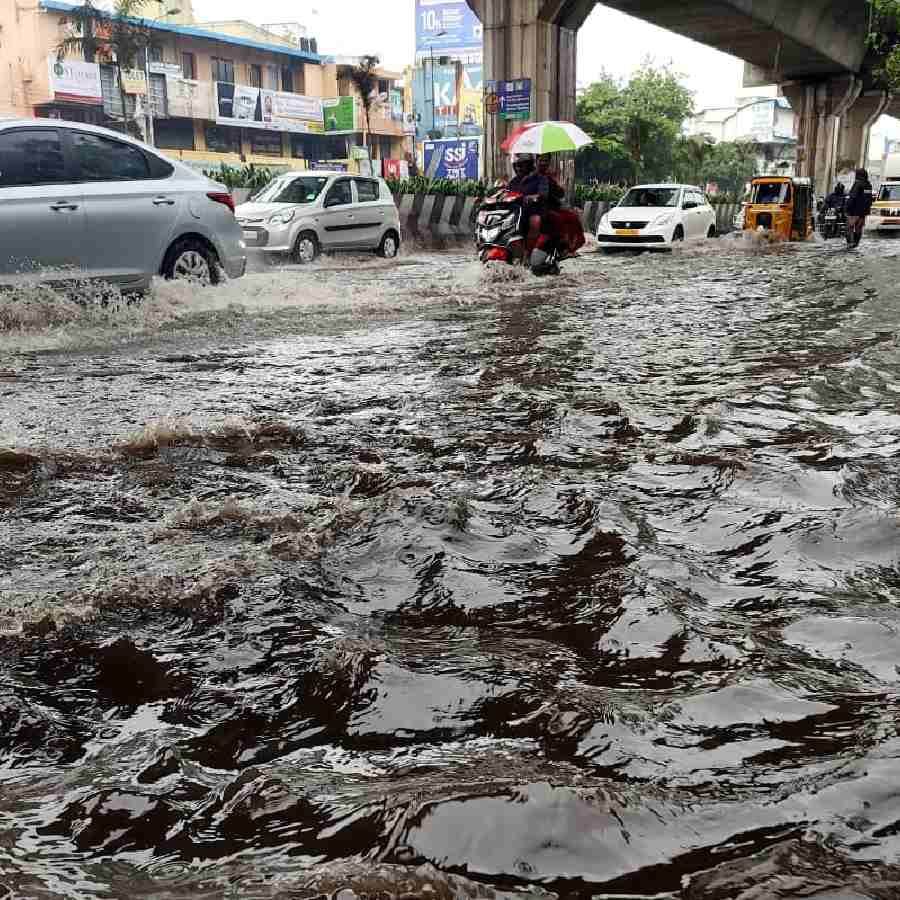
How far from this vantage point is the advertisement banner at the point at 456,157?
43125 millimetres

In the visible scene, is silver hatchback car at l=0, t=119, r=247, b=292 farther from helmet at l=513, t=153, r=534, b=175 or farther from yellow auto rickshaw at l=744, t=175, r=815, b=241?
yellow auto rickshaw at l=744, t=175, r=815, b=241

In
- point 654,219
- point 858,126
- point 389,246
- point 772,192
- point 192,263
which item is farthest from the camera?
point 858,126

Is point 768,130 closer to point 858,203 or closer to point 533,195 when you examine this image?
point 858,203

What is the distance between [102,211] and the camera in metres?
7.88

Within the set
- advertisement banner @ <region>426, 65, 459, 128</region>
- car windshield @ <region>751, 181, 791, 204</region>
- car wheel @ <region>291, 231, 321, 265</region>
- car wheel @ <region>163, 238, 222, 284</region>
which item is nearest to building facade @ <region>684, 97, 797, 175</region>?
advertisement banner @ <region>426, 65, 459, 128</region>

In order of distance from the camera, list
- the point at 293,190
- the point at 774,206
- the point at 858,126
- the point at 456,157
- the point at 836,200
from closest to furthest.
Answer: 1. the point at 293,190
2. the point at 774,206
3. the point at 836,200
4. the point at 456,157
5. the point at 858,126

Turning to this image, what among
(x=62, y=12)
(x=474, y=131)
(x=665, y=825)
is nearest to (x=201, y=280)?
(x=665, y=825)

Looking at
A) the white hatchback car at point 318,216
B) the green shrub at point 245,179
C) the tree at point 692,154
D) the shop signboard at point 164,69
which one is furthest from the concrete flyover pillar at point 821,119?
the white hatchback car at point 318,216

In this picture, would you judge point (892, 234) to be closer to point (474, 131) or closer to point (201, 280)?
point (201, 280)

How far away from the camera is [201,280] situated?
8.92m

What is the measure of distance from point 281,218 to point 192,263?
7.49m

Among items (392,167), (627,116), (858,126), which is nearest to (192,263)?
(858,126)

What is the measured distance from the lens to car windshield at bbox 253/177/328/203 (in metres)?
16.7

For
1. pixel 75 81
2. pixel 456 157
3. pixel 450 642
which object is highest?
pixel 75 81
